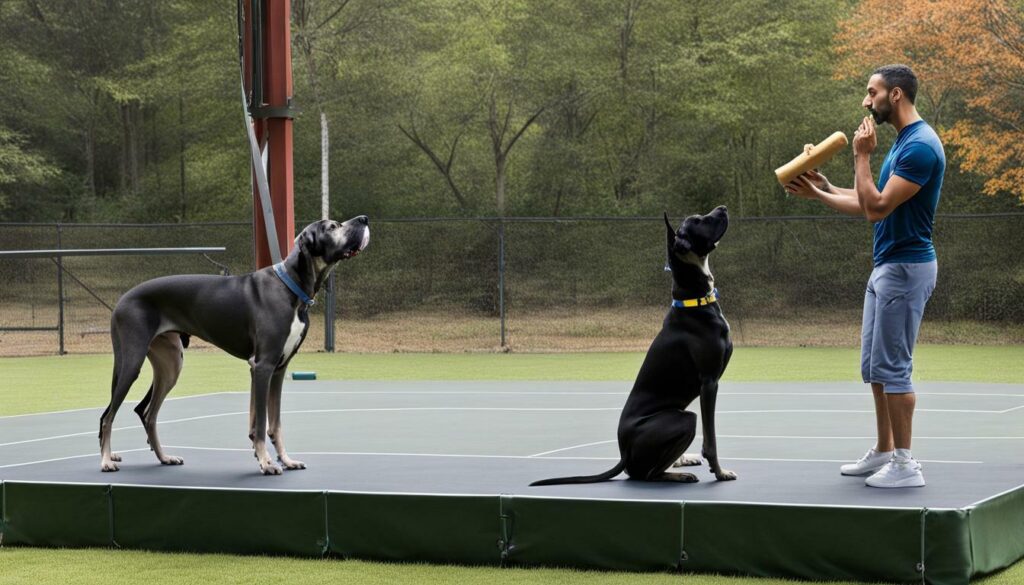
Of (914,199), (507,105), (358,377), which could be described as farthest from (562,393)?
(507,105)

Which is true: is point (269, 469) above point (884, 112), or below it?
below

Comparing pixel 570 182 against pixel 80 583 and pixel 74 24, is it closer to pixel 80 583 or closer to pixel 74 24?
pixel 74 24

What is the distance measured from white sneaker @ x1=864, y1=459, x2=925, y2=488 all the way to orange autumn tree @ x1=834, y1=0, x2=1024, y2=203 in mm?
19226

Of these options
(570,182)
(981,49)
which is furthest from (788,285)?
(570,182)

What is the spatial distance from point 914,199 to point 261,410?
3.76 m

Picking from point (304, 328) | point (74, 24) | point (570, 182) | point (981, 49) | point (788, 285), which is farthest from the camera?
point (74, 24)

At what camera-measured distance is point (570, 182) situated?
38.2 m

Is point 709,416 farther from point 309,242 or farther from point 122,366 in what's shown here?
point 122,366

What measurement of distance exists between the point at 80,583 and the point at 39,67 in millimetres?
36445

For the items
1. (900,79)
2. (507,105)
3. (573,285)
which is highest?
(507,105)

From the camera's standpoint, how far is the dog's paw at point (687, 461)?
24.1 feet

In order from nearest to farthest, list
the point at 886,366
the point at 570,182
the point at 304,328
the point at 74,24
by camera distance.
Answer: the point at 886,366, the point at 304,328, the point at 570,182, the point at 74,24

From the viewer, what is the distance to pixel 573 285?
1051 inches

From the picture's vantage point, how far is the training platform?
5867 millimetres
